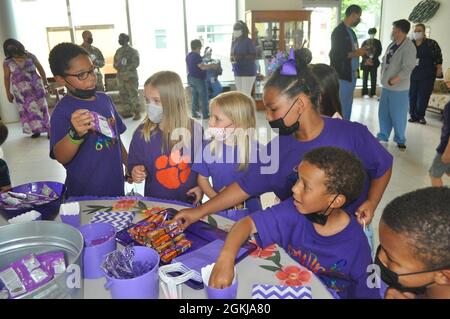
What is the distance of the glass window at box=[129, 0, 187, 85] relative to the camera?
25.8ft

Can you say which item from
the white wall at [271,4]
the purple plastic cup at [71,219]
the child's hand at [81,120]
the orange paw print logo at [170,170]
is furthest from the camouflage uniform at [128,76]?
the purple plastic cup at [71,219]

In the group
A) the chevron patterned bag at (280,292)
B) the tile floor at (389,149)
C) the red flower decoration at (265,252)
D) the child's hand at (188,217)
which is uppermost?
the child's hand at (188,217)

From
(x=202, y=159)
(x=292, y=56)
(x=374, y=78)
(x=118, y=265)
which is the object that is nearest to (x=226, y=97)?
(x=202, y=159)

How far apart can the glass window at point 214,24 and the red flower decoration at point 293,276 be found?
7.32 metres

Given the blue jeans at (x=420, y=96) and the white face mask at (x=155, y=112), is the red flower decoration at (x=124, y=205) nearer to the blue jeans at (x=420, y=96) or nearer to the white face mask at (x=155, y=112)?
the white face mask at (x=155, y=112)

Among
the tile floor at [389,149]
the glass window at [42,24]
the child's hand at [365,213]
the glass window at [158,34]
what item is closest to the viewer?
the child's hand at [365,213]

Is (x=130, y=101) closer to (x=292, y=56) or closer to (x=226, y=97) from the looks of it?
(x=226, y=97)

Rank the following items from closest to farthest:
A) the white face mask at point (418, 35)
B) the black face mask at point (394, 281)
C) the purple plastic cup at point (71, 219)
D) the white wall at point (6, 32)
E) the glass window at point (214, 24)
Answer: the black face mask at point (394, 281) → the purple plastic cup at point (71, 219) → the white face mask at point (418, 35) → the white wall at point (6, 32) → the glass window at point (214, 24)

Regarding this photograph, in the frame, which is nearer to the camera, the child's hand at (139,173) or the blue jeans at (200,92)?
the child's hand at (139,173)

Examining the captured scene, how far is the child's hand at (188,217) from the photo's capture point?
1.36 meters

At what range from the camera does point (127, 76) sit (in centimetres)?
683

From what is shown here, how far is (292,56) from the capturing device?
5.30 feet

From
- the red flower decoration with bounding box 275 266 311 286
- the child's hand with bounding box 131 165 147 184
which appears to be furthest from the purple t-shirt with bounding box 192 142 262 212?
the red flower decoration with bounding box 275 266 311 286

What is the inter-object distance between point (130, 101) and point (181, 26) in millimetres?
2226
